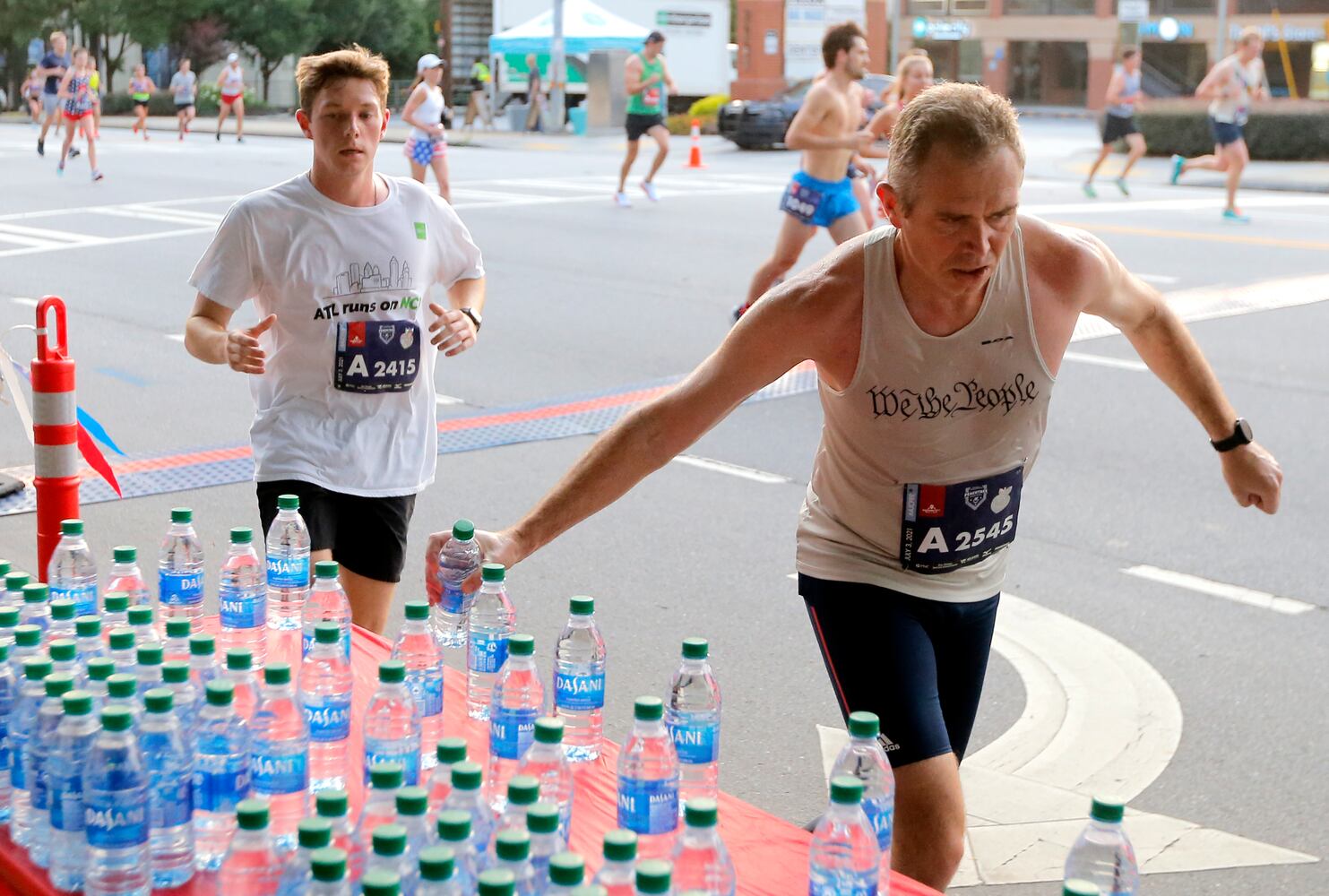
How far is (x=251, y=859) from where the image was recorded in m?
2.51

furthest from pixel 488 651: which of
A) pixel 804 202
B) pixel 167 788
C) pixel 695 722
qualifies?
pixel 804 202

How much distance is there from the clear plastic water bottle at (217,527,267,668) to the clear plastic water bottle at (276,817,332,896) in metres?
1.31

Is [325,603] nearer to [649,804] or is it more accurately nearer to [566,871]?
[649,804]

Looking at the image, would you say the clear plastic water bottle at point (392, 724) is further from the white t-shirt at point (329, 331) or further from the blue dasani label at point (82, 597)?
the white t-shirt at point (329, 331)

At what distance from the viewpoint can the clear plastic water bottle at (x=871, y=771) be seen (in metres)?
2.74

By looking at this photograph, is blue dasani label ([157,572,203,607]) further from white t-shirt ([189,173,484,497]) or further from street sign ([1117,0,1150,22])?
street sign ([1117,0,1150,22])

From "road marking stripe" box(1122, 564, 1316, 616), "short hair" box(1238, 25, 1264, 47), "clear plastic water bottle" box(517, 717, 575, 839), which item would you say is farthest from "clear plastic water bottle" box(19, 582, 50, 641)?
"short hair" box(1238, 25, 1264, 47)

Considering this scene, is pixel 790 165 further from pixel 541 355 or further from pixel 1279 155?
pixel 541 355

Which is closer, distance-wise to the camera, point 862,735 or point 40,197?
point 862,735

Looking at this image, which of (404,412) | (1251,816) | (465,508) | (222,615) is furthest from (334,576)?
(465,508)

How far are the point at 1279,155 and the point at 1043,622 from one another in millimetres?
26565

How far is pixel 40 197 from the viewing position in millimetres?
22359

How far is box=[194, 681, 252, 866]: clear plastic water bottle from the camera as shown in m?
2.76

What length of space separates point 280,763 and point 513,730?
0.46 meters
